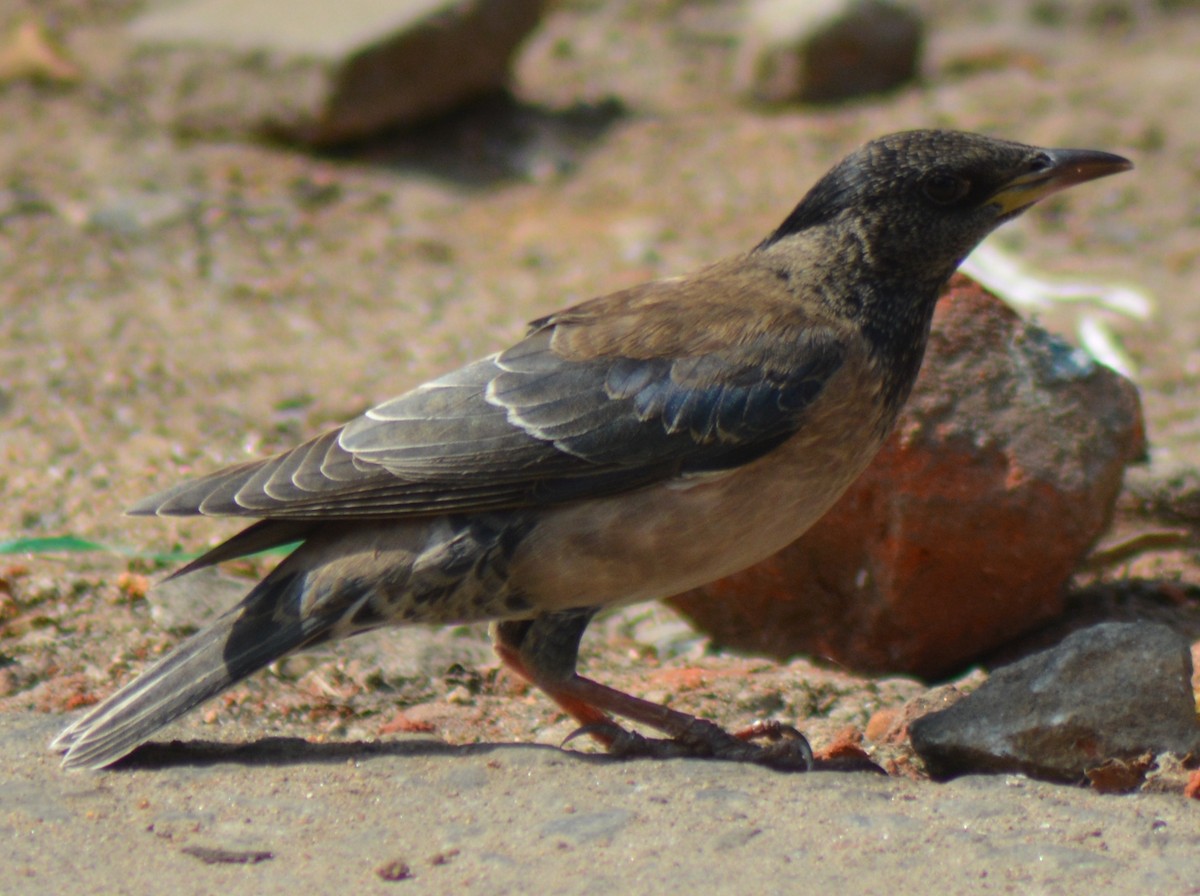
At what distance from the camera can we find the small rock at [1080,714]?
161 inches

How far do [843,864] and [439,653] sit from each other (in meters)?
2.18

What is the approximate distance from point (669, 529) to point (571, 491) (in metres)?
0.30

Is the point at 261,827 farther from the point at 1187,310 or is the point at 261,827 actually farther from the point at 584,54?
the point at 584,54

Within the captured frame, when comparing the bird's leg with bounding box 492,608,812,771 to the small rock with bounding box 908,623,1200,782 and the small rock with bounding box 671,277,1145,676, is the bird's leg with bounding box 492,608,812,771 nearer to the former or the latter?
the small rock with bounding box 908,623,1200,782

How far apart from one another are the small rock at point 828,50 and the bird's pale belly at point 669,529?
273 inches

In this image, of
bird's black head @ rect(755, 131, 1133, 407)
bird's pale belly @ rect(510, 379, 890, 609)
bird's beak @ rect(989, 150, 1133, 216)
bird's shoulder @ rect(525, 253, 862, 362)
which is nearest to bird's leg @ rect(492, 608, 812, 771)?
bird's pale belly @ rect(510, 379, 890, 609)

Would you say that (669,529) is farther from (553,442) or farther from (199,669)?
(199,669)

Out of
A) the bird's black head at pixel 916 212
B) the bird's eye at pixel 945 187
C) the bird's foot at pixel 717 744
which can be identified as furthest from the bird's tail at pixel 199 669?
the bird's eye at pixel 945 187

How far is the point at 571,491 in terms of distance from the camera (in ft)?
14.2

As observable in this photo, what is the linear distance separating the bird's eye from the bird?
0.39 metres

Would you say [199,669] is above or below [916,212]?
below

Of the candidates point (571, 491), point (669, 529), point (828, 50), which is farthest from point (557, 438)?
point (828, 50)

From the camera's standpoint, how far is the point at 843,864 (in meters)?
3.48

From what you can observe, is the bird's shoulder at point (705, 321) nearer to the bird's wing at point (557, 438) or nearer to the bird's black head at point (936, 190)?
the bird's wing at point (557, 438)
